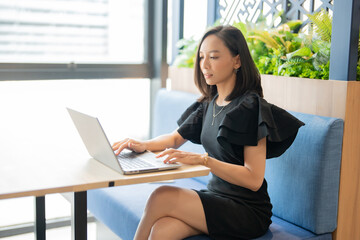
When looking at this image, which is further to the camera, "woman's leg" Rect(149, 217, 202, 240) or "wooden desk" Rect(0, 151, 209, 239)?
"woman's leg" Rect(149, 217, 202, 240)

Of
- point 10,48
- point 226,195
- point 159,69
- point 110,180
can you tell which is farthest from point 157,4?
point 110,180

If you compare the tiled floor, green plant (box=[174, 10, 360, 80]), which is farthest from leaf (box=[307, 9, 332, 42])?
the tiled floor

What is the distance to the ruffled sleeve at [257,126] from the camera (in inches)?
70.7

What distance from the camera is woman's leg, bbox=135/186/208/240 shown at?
1.80 meters

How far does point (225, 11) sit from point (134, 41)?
85 cm

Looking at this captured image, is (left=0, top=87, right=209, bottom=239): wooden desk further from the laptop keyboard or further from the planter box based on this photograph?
the planter box

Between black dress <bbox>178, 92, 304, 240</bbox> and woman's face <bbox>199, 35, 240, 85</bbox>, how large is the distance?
120 millimetres

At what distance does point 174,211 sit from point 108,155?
0.37 m

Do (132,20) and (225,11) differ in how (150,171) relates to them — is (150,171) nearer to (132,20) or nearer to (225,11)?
(225,11)

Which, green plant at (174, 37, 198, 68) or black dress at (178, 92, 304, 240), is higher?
green plant at (174, 37, 198, 68)

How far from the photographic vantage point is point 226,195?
1929 millimetres

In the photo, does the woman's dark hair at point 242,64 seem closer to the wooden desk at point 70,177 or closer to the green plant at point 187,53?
the wooden desk at point 70,177

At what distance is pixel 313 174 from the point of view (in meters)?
1.95

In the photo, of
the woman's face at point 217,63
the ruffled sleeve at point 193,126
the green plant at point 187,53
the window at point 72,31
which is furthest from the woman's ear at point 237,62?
the window at point 72,31
